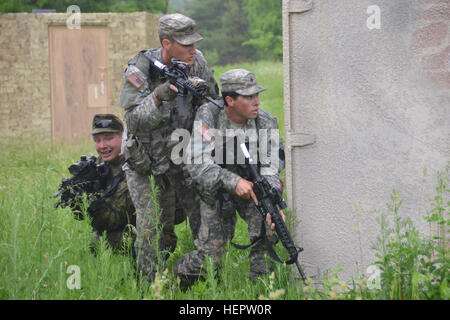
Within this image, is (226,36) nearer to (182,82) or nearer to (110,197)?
(110,197)

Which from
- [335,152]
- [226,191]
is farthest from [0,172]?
[335,152]

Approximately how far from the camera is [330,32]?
4000mm

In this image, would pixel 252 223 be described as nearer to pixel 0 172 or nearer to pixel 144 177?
pixel 144 177

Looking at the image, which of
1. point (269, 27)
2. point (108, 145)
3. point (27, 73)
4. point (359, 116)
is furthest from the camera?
point (269, 27)

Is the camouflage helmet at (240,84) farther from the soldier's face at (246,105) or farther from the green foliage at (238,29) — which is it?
the green foliage at (238,29)

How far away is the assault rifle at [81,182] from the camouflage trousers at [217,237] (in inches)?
47.5

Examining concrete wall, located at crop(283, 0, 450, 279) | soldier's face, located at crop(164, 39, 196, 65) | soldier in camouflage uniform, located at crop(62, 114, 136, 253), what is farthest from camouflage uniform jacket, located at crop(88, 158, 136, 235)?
concrete wall, located at crop(283, 0, 450, 279)

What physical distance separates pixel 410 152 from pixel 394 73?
0.58 metres

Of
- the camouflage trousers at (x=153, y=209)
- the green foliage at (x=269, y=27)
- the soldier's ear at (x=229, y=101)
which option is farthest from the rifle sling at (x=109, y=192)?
the green foliage at (x=269, y=27)

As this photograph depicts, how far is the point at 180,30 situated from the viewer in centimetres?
419

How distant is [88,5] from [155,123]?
15.5 metres

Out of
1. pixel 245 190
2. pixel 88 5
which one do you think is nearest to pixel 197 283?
pixel 245 190
